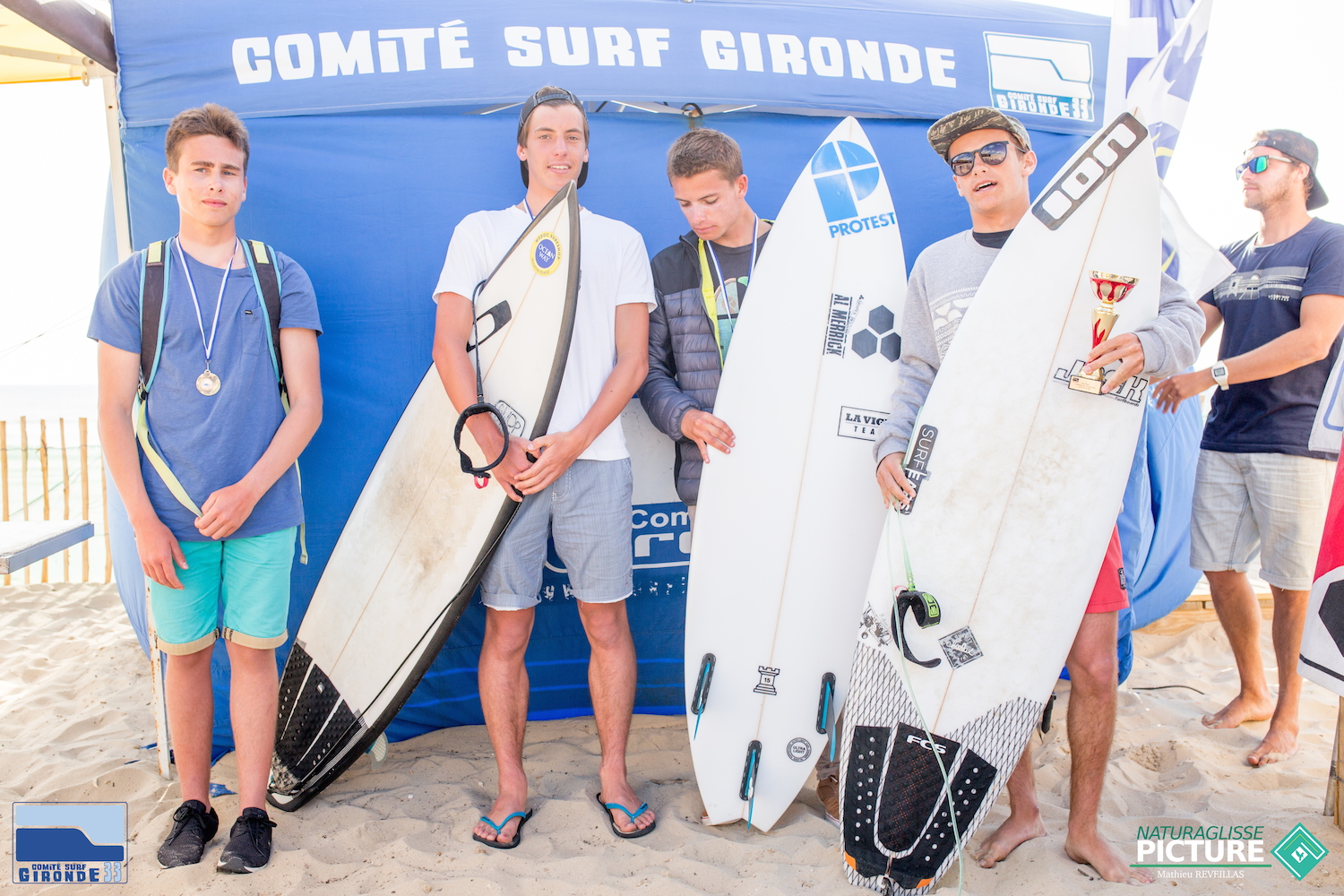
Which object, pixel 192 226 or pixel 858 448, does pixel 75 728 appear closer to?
pixel 192 226

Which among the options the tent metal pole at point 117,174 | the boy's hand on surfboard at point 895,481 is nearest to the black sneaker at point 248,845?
the tent metal pole at point 117,174

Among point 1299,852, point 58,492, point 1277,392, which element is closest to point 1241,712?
point 1299,852

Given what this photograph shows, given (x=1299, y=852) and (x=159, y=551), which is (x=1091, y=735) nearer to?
(x=1299, y=852)

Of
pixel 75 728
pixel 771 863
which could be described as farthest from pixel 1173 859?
pixel 75 728

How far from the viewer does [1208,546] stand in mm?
2520

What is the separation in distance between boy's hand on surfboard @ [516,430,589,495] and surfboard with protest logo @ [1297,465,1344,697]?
1.77 metres

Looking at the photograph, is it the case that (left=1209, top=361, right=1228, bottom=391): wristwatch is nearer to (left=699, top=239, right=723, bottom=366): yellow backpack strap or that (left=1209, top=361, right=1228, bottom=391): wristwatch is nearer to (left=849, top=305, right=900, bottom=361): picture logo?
(left=849, top=305, right=900, bottom=361): picture logo

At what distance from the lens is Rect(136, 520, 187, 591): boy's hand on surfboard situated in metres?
1.71

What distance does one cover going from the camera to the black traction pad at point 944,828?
1719 mm

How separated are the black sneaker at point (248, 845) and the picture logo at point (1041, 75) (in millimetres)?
3117

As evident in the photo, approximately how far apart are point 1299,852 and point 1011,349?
1346 mm

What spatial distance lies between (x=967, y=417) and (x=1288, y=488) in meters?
1.28

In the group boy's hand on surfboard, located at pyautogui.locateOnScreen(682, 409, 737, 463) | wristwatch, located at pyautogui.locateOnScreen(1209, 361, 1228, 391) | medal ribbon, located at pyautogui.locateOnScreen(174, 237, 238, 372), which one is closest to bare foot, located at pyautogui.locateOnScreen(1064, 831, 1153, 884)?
boy's hand on surfboard, located at pyautogui.locateOnScreen(682, 409, 737, 463)

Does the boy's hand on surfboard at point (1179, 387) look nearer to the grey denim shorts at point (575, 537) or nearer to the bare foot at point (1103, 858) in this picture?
the bare foot at point (1103, 858)
